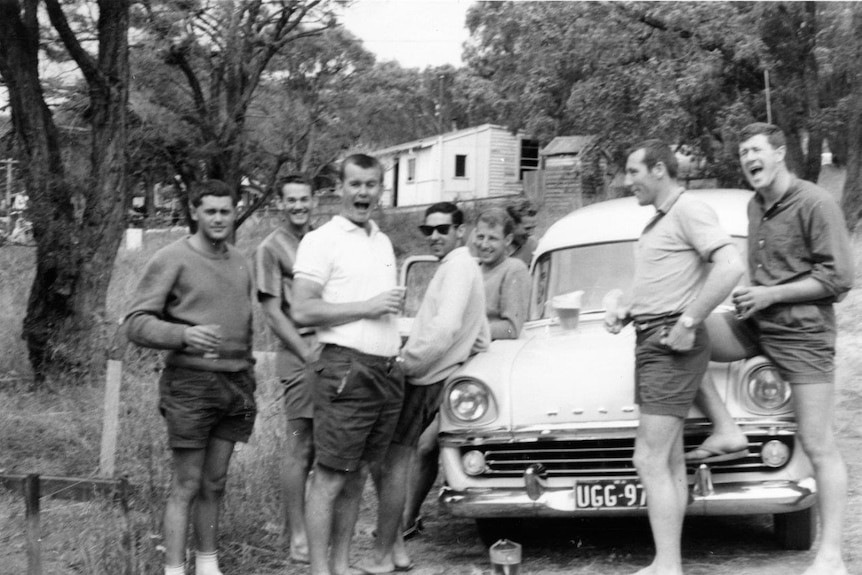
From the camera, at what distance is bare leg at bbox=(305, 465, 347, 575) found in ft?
14.8

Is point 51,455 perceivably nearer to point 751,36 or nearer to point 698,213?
point 698,213

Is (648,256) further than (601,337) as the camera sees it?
No

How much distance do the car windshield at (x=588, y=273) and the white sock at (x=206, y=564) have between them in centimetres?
252

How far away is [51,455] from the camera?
6938 mm

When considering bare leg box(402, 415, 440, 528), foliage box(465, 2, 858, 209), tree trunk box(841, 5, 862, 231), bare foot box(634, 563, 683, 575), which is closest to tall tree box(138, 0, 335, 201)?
foliage box(465, 2, 858, 209)

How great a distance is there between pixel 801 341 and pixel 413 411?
1.81 m

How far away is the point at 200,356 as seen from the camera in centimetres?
452

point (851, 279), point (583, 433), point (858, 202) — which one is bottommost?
point (583, 433)

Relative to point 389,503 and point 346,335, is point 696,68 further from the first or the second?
point 346,335

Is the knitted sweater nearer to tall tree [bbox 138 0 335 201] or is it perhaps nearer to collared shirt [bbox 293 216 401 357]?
collared shirt [bbox 293 216 401 357]

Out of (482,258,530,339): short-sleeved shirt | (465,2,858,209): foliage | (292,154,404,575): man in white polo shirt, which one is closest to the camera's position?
(292,154,404,575): man in white polo shirt

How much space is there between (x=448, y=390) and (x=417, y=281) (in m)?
19.9

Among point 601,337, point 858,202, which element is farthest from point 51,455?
point 858,202

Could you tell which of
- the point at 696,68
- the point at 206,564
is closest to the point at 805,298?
the point at 206,564
